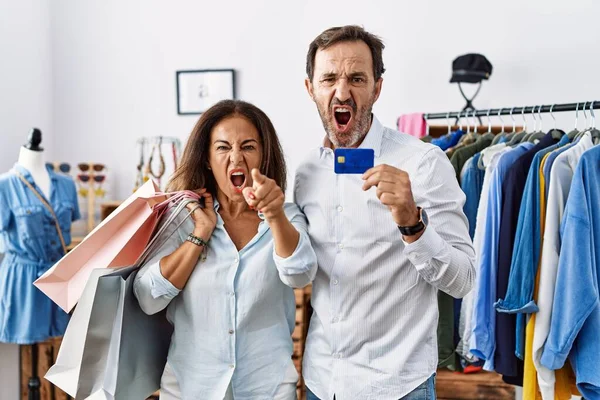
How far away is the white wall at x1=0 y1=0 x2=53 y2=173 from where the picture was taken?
370 centimetres

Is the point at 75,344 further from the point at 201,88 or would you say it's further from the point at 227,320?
the point at 201,88

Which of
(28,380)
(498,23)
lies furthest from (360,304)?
(498,23)

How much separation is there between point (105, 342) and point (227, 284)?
308 mm

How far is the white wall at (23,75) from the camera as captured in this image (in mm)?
3695

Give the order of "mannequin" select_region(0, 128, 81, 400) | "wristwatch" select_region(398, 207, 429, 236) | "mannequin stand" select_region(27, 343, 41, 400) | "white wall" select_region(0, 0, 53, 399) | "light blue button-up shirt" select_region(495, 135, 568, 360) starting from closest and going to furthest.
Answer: "wristwatch" select_region(398, 207, 429, 236) → "light blue button-up shirt" select_region(495, 135, 568, 360) → "mannequin" select_region(0, 128, 81, 400) → "mannequin stand" select_region(27, 343, 41, 400) → "white wall" select_region(0, 0, 53, 399)

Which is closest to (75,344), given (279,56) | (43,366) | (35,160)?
(35,160)

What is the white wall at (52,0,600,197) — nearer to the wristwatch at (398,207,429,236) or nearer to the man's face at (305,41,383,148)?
the man's face at (305,41,383,148)

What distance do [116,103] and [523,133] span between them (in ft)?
8.78

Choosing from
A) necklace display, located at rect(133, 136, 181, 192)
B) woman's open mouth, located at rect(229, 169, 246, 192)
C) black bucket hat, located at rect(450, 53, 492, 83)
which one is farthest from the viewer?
necklace display, located at rect(133, 136, 181, 192)

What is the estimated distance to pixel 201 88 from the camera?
419 cm

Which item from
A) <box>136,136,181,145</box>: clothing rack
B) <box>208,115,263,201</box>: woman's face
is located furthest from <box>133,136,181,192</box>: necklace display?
<box>208,115,263,201</box>: woman's face

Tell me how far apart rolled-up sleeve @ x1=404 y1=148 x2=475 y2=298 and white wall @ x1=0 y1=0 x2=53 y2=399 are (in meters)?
2.82

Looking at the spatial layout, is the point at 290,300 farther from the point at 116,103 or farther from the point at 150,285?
the point at 116,103

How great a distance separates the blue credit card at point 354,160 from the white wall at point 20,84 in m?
2.78
